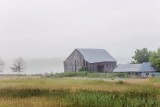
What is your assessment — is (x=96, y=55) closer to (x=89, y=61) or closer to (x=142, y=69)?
(x=89, y=61)

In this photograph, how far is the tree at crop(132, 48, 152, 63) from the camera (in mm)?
91831

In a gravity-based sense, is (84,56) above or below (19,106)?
above

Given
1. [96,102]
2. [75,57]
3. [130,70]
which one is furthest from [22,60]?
[96,102]

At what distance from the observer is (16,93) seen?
68.9ft

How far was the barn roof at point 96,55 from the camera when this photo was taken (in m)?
82.1

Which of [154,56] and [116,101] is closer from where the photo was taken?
[116,101]

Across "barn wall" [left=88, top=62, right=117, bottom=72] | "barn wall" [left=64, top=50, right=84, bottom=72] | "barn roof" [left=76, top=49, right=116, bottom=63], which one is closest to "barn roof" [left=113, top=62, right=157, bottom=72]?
"barn wall" [left=88, top=62, right=117, bottom=72]

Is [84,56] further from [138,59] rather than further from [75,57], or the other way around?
[138,59]

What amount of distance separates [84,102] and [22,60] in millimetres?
93091

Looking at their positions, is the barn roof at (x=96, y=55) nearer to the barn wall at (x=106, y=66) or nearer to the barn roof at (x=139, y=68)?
the barn wall at (x=106, y=66)

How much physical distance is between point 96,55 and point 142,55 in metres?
14.0

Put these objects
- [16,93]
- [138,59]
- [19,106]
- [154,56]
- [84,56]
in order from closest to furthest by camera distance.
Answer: [19,106] < [16,93] < [154,56] < [84,56] < [138,59]

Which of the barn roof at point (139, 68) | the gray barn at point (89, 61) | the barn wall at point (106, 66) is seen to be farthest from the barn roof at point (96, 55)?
the barn roof at point (139, 68)

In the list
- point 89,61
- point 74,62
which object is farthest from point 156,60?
point 74,62
